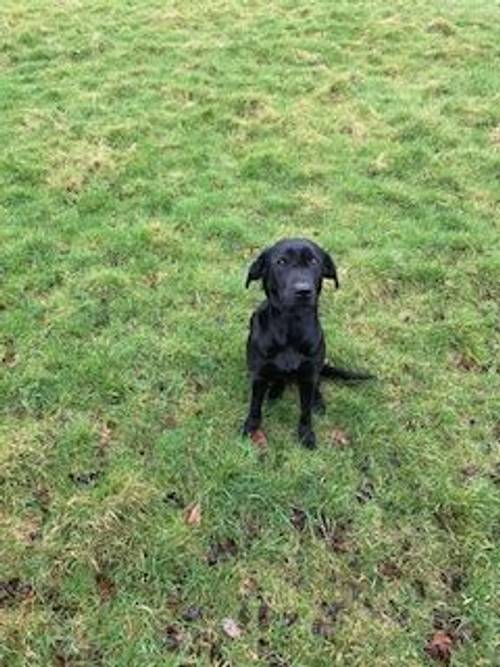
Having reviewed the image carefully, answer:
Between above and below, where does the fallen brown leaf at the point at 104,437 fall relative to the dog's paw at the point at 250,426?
below

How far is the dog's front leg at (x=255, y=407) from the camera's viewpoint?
208 inches

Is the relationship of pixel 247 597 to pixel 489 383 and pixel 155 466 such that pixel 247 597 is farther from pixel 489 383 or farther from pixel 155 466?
pixel 489 383

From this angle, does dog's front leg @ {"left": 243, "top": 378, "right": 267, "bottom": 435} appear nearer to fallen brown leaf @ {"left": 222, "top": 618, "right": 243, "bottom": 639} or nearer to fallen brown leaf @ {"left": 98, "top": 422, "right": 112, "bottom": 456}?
fallen brown leaf @ {"left": 98, "top": 422, "right": 112, "bottom": 456}

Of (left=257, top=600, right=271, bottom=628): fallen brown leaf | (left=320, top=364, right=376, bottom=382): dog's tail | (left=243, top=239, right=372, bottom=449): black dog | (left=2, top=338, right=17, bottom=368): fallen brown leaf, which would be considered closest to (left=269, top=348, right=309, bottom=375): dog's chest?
(left=243, top=239, right=372, bottom=449): black dog

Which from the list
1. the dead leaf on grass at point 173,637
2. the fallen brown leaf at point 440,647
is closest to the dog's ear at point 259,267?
the dead leaf on grass at point 173,637

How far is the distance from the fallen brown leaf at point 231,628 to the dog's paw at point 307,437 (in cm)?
140

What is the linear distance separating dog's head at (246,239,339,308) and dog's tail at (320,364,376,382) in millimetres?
1018

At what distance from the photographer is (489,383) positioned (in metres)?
6.07

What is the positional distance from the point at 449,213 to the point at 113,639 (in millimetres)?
5491

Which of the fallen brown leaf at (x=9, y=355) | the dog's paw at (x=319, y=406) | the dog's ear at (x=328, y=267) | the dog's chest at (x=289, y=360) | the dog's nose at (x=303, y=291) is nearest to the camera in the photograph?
the dog's nose at (x=303, y=291)

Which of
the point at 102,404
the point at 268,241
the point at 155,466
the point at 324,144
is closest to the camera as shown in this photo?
the point at 155,466

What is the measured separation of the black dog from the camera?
486 cm

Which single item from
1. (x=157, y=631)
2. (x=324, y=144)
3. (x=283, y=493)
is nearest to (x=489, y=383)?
(x=283, y=493)

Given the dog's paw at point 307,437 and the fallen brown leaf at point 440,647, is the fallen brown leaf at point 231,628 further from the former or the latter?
the dog's paw at point 307,437
